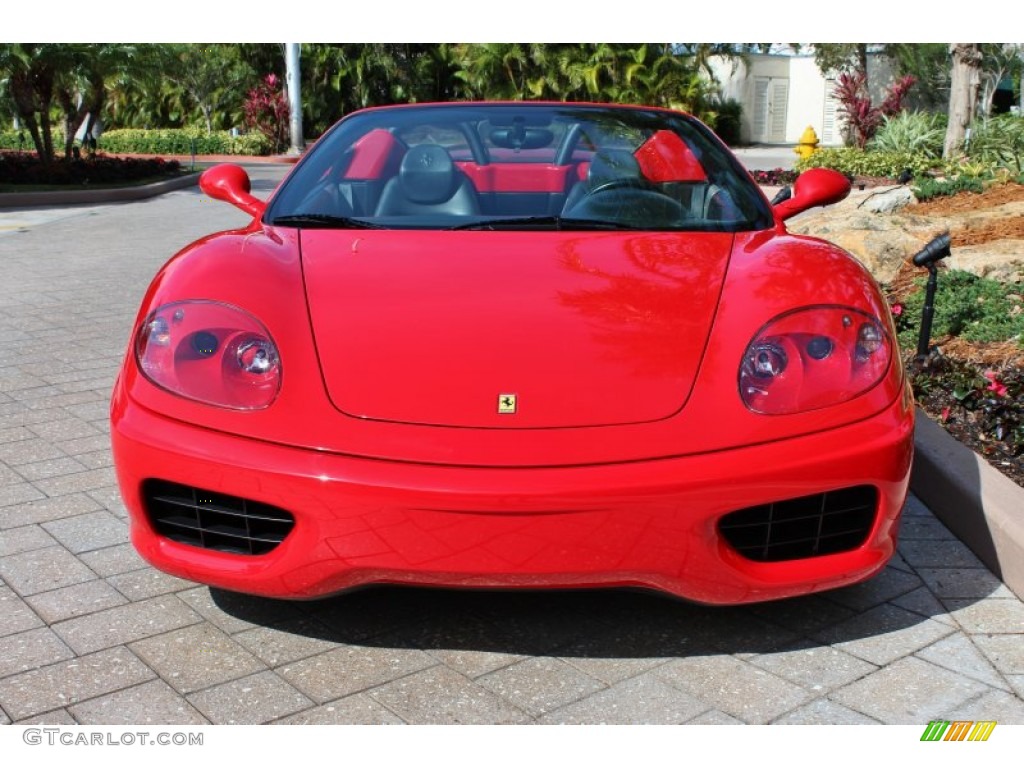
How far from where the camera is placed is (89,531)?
374cm

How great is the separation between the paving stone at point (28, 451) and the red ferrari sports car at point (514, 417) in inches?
60.4

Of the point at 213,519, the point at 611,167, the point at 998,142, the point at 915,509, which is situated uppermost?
the point at 611,167

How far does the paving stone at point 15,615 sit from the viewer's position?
3.04 m

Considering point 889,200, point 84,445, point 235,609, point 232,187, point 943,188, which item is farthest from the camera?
point 943,188

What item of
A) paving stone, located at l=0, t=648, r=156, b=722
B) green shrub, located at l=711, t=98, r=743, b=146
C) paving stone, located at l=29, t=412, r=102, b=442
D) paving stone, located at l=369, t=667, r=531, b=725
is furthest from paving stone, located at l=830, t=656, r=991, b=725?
green shrub, located at l=711, t=98, r=743, b=146

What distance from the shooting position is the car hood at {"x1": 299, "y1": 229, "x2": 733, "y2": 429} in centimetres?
275

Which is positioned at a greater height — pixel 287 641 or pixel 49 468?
pixel 287 641

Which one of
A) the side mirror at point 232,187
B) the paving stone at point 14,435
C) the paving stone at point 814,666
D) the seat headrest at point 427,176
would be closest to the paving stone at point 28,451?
the paving stone at point 14,435

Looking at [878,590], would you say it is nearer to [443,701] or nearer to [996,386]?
[443,701]

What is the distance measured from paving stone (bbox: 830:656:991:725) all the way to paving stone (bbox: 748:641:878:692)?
36 mm

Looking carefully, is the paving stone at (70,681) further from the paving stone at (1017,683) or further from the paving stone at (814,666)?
the paving stone at (1017,683)

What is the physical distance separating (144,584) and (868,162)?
1702 centimetres
